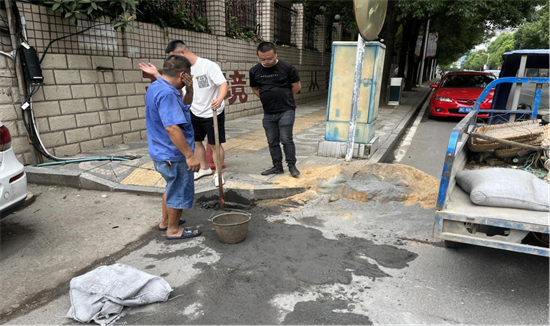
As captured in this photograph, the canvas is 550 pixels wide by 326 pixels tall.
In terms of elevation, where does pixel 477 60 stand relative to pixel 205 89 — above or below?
above

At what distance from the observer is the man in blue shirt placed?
3.11m

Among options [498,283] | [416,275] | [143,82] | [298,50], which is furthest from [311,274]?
[298,50]

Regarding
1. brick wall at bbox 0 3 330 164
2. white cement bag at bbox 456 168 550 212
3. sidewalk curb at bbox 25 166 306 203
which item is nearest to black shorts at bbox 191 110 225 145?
sidewalk curb at bbox 25 166 306 203

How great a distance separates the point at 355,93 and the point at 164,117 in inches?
130

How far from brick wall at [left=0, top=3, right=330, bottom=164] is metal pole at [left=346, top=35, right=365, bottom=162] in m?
4.21

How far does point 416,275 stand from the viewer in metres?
3.00

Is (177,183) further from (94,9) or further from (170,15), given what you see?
(170,15)

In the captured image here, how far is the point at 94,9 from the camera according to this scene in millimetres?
5469

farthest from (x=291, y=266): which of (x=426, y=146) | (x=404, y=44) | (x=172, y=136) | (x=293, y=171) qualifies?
(x=404, y=44)

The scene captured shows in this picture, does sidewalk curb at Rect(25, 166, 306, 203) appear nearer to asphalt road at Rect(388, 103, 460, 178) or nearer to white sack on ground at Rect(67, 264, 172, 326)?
white sack on ground at Rect(67, 264, 172, 326)

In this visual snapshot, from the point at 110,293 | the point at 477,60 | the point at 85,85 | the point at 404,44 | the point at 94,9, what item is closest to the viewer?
the point at 110,293

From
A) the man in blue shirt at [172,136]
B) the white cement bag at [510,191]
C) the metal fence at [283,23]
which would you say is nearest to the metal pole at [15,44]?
the man in blue shirt at [172,136]

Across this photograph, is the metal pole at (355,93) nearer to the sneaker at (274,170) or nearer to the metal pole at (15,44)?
the sneaker at (274,170)

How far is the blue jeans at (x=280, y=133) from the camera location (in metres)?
4.96
